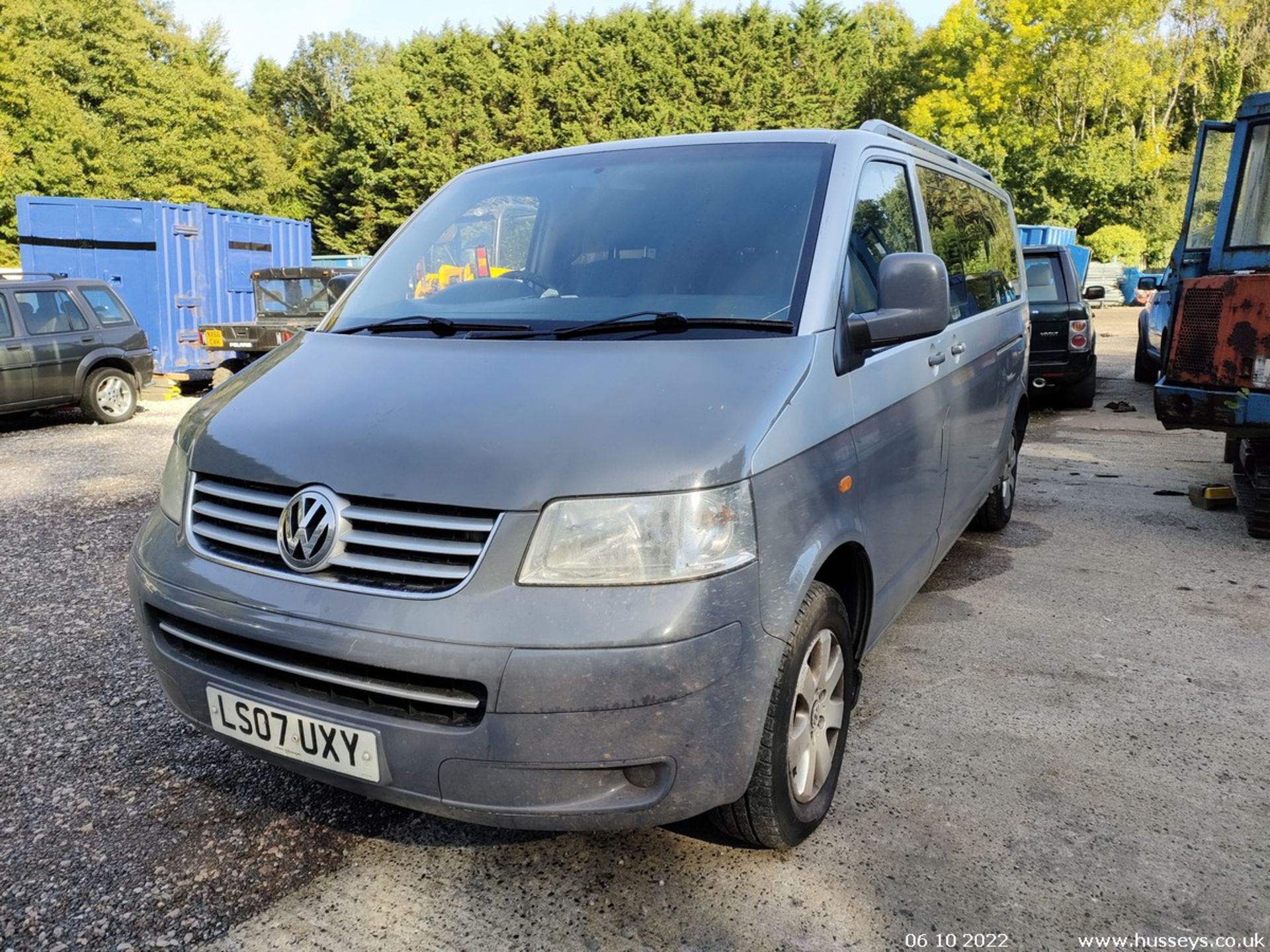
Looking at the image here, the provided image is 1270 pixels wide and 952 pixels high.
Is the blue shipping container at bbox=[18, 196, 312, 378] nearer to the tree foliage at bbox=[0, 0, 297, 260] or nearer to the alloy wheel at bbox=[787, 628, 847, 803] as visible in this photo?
the alloy wheel at bbox=[787, 628, 847, 803]

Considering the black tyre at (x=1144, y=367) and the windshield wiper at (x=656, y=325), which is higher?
the windshield wiper at (x=656, y=325)

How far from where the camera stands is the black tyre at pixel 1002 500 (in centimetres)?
586

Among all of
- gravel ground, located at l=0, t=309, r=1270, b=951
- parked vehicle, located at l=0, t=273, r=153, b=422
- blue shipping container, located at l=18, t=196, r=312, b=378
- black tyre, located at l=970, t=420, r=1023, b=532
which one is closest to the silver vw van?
gravel ground, located at l=0, t=309, r=1270, b=951

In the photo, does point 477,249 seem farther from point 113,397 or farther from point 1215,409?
point 113,397

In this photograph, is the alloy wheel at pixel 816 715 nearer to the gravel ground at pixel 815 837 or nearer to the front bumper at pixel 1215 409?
the gravel ground at pixel 815 837

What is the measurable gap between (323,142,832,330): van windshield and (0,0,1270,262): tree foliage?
36.4 m

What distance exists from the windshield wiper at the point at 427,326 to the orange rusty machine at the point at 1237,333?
15.9ft

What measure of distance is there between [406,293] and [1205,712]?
3.25m

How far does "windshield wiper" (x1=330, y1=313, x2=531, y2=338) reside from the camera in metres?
2.94

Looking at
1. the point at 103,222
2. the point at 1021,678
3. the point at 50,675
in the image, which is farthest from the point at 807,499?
the point at 103,222

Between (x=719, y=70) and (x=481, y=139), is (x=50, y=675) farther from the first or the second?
(x=719, y=70)

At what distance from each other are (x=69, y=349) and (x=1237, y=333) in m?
11.0

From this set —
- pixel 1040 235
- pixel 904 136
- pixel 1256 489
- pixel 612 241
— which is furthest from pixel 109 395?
pixel 1040 235

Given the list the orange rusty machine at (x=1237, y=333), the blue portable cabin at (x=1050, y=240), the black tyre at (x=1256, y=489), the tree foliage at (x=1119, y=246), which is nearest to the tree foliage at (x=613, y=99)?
the tree foliage at (x=1119, y=246)
